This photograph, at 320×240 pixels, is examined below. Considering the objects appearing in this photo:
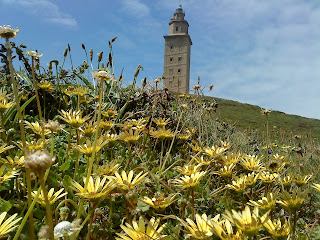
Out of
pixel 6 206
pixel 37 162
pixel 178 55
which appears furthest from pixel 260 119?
pixel 178 55

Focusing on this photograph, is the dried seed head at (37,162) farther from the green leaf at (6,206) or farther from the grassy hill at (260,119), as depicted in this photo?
the grassy hill at (260,119)

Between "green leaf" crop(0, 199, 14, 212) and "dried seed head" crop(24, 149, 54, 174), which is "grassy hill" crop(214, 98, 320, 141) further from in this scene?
"dried seed head" crop(24, 149, 54, 174)

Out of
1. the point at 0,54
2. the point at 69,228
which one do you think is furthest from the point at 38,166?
the point at 0,54

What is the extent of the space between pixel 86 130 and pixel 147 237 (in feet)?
2.49

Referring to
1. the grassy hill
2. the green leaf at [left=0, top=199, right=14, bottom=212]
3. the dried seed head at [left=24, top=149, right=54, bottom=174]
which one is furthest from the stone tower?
the dried seed head at [left=24, top=149, right=54, bottom=174]

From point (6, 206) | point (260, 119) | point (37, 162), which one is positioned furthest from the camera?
point (260, 119)

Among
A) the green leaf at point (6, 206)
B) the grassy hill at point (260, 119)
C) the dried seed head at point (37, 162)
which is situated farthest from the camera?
the grassy hill at point (260, 119)

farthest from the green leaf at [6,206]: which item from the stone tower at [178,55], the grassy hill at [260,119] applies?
the stone tower at [178,55]

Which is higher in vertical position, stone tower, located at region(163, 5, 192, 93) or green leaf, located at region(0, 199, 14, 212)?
stone tower, located at region(163, 5, 192, 93)

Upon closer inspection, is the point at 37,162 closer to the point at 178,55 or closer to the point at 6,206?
the point at 6,206

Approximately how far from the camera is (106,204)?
3.81 ft

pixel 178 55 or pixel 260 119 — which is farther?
pixel 178 55

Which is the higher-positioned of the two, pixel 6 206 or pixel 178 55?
pixel 178 55

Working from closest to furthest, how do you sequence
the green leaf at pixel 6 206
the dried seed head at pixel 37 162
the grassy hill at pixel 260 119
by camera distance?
the dried seed head at pixel 37 162 < the green leaf at pixel 6 206 < the grassy hill at pixel 260 119
